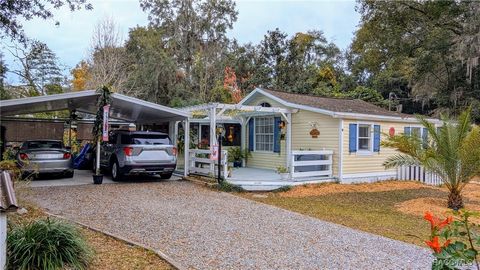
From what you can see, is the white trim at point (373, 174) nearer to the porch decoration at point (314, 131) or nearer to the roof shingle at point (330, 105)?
the porch decoration at point (314, 131)

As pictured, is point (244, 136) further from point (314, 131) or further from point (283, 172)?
point (283, 172)

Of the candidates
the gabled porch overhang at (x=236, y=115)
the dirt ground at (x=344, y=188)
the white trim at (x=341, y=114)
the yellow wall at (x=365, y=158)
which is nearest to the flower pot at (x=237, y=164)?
the gabled porch overhang at (x=236, y=115)

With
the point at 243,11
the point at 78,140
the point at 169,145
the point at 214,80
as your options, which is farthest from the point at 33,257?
the point at 243,11

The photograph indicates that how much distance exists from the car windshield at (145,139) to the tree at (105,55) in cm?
1528

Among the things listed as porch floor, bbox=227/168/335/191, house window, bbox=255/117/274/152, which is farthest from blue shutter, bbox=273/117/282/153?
porch floor, bbox=227/168/335/191

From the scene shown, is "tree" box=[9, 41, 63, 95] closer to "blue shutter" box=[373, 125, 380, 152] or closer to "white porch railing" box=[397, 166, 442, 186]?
"blue shutter" box=[373, 125, 380, 152]

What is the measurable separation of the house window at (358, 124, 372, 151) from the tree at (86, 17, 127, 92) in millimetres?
18037

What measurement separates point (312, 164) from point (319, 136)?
1.65 m

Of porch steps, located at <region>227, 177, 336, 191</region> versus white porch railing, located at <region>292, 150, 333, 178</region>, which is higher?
white porch railing, located at <region>292, 150, 333, 178</region>

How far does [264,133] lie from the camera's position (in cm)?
1570

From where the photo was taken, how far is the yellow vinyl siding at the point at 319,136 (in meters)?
13.1

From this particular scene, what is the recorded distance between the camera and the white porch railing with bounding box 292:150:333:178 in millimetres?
12281

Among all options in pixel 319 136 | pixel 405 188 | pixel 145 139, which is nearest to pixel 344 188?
pixel 319 136

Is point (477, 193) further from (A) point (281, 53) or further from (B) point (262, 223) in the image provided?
(A) point (281, 53)
